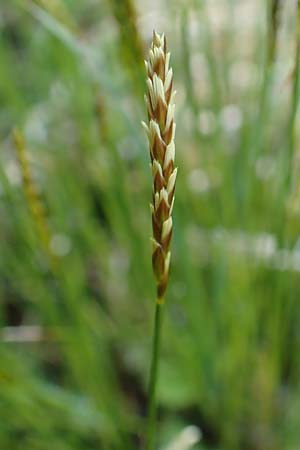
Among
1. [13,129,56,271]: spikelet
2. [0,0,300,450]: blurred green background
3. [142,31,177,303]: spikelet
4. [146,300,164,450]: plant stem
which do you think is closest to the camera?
[142,31,177,303]: spikelet

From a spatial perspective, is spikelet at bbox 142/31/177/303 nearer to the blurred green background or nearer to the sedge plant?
the sedge plant

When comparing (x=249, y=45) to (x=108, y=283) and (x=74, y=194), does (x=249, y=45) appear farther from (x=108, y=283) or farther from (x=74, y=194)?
(x=74, y=194)

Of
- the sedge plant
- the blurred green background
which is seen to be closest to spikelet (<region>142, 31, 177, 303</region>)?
the sedge plant

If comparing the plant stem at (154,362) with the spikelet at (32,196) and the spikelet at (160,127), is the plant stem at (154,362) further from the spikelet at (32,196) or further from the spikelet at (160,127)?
the spikelet at (32,196)

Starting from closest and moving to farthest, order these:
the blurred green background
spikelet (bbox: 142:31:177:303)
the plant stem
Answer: spikelet (bbox: 142:31:177:303) < the plant stem < the blurred green background

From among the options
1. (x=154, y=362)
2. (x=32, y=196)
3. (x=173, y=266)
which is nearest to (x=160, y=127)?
(x=154, y=362)

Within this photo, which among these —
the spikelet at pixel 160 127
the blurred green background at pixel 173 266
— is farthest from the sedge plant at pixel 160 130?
the blurred green background at pixel 173 266

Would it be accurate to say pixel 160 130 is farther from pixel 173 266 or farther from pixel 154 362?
pixel 173 266

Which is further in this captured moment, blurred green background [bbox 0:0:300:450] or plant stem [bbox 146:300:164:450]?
blurred green background [bbox 0:0:300:450]

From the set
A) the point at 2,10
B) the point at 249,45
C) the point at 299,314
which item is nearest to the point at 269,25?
the point at 299,314
